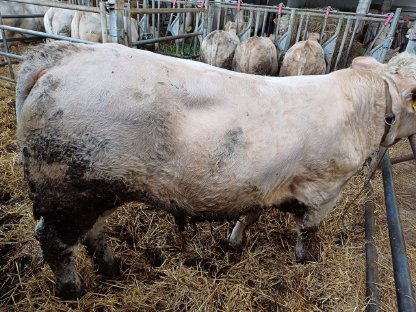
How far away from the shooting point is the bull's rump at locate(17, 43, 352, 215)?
145cm

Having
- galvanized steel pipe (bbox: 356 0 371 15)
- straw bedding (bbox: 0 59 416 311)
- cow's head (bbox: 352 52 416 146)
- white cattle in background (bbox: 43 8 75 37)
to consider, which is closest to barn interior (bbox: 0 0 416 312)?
straw bedding (bbox: 0 59 416 311)

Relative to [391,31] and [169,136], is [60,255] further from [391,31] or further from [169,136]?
[391,31]

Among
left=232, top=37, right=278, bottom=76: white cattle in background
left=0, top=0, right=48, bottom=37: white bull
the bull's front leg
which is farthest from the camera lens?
left=0, top=0, right=48, bottom=37: white bull

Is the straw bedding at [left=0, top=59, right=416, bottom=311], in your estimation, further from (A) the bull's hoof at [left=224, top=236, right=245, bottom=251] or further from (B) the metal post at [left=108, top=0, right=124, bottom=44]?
(B) the metal post at [left=108, top=0, right=124, bottom=44]

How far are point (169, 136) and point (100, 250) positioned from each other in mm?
1077

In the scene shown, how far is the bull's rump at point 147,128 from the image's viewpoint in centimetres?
145

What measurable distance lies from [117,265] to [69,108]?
4.34 feet

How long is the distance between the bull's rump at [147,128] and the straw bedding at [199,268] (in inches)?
30.7

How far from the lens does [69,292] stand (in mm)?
1988

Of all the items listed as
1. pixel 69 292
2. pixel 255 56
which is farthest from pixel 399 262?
pixel 255 56

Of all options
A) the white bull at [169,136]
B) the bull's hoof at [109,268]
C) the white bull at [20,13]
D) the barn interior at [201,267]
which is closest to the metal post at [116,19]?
the white bull at [169,136]

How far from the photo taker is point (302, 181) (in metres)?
1.98

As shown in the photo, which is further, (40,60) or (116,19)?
(116,19)

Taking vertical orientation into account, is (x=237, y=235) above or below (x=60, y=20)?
below
